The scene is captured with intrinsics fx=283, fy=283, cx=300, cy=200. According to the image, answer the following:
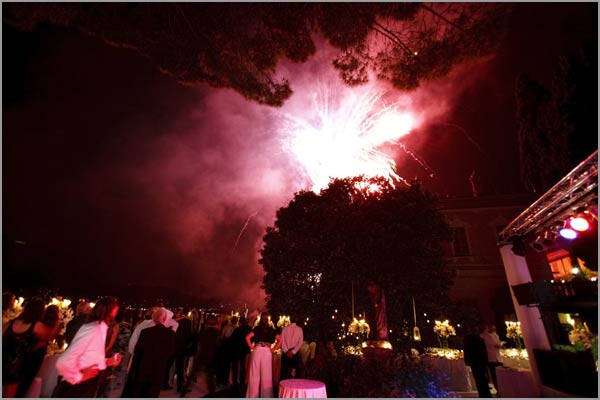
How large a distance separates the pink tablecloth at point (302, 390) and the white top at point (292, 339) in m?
2.59

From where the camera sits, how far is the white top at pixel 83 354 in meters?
3.59

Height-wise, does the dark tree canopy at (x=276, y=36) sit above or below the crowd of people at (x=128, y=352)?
above

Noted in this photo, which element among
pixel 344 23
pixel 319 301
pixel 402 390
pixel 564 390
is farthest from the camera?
pixel 319 301

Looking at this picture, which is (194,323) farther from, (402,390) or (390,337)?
(390,337)

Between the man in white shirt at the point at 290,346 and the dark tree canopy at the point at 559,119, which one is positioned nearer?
the man in white shirt at the point at 290,346

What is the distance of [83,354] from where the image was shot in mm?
3684

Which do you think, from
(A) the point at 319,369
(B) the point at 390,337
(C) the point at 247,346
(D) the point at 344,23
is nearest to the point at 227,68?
(D) the point at 344,23

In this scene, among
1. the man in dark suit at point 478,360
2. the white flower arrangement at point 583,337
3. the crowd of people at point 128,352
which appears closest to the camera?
the crowd of people at point 128,352

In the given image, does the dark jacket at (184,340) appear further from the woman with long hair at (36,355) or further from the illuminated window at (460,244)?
the illuminated window at (460,244)

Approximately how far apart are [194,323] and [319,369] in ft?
15.5

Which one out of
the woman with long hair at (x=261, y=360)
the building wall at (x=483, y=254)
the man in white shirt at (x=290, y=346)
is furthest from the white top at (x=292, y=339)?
the building wall at (x=483, y=254)

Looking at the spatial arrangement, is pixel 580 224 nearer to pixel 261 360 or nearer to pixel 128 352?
pixel 261 360

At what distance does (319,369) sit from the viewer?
23.0 ft

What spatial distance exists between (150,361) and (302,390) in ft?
9.18
